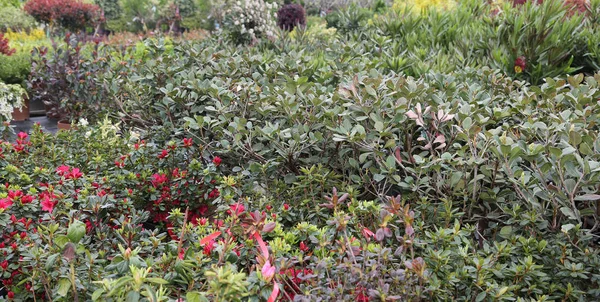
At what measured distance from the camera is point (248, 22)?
8.65 meters

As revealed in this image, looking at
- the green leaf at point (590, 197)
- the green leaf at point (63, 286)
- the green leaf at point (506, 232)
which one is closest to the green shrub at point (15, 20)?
the green leaf at point (63, 286)

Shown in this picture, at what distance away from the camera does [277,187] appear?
238 cm

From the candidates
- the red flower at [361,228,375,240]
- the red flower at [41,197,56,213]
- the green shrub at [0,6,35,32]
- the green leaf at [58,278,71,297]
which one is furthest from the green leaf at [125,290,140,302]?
the green shrub at [0,6,35,32]

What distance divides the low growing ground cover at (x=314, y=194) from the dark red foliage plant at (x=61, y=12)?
11.7 m

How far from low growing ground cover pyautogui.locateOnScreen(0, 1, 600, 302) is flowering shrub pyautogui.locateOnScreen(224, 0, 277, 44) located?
16.1 feet

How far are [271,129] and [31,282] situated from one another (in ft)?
3.38

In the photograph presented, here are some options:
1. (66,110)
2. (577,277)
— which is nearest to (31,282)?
(577,277)

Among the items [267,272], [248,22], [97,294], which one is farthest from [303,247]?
[248,22]

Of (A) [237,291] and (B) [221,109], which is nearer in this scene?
(A) [237,291]

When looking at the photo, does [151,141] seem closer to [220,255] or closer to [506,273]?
[220,255]

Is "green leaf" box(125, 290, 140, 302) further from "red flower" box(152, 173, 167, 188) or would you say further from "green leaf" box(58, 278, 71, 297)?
"red flower" box(152, 173, 167, 188)

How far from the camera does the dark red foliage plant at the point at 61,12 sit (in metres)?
14.0

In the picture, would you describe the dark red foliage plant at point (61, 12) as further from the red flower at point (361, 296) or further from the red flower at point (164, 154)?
the red flower at point (361, 296)

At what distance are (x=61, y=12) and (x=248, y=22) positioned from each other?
24.9ft
